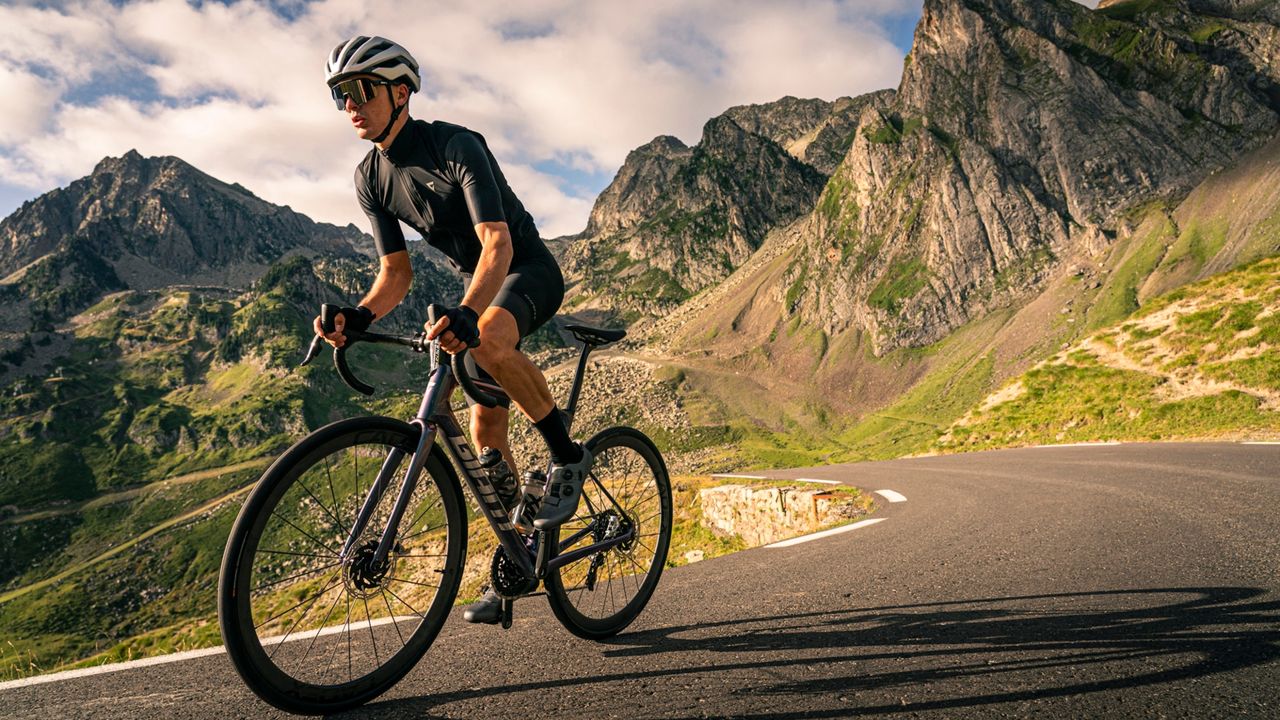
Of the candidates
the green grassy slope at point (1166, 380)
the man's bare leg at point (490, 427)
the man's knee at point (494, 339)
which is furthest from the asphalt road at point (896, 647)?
the green grassy slope at point (1166, 380)

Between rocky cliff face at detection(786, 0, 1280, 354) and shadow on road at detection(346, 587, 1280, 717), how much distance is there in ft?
561

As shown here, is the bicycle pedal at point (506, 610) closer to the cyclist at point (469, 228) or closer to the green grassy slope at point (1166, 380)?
the cyclist at point (469, 228)

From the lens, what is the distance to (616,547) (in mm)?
4664

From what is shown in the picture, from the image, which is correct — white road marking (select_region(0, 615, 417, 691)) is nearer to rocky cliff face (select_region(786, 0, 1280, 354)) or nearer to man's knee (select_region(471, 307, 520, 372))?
man's knee (select_region(471, 307, 520, 372))

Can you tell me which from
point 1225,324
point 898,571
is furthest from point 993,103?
point 898,571

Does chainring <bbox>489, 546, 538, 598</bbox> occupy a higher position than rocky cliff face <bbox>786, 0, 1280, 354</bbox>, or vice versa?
rocky cliff face <bbox>786, 0, 1280, 354</bbox>

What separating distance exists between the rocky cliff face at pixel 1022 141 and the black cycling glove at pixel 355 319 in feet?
568

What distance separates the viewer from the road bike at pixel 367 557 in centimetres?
274

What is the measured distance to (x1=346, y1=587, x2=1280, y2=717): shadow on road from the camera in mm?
2705

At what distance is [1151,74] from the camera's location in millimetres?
155750

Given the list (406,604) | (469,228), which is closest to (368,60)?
(469,228)

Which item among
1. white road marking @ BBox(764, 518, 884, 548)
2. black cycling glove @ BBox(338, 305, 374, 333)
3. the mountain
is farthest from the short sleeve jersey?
the mountain

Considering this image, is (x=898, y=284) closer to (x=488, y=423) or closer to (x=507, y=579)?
(x=488, y=423)

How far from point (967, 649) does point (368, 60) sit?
490 cm
